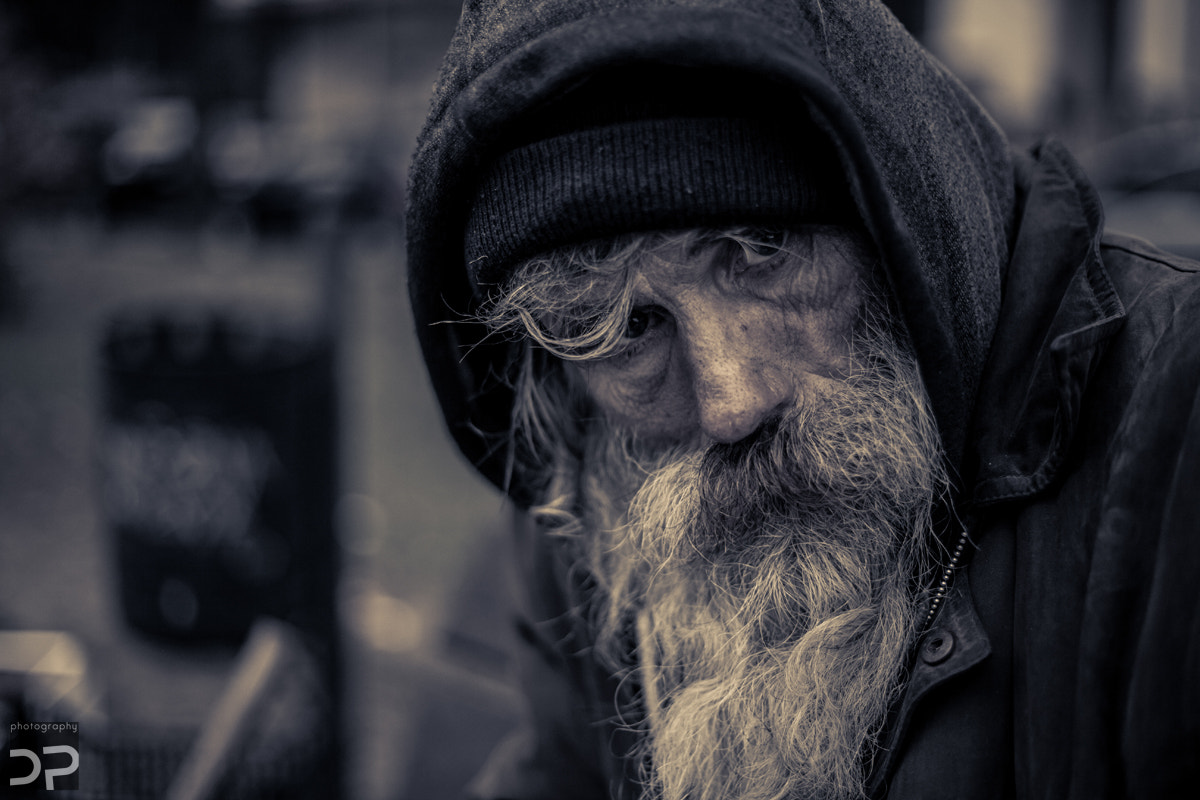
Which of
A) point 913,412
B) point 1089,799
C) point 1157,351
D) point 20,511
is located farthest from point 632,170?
point 20,511

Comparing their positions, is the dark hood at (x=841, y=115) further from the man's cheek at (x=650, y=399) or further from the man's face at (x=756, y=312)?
the man's cheek at (x=650, y=399)

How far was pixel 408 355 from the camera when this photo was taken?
27.2 feet

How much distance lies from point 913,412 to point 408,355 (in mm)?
7298

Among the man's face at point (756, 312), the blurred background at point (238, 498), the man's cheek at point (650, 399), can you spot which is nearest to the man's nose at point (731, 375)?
the man's face at point (756, 312)

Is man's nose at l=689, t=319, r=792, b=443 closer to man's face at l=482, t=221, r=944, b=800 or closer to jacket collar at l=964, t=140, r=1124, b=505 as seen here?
man's face at l=482, t=221, r=944, b=800

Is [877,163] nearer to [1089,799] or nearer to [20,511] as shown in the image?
[1089,799]

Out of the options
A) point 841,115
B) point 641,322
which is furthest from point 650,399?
point 841,115

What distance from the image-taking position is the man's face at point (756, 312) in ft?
4.01

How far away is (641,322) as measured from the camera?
4.34 feet

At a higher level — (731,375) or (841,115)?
(841,115)

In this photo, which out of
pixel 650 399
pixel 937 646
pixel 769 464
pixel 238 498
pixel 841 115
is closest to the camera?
pixel 841 115

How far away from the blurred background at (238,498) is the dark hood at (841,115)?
3.11 feet

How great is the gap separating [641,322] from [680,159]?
0.83 feet

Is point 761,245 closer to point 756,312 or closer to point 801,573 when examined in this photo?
point 756,312
